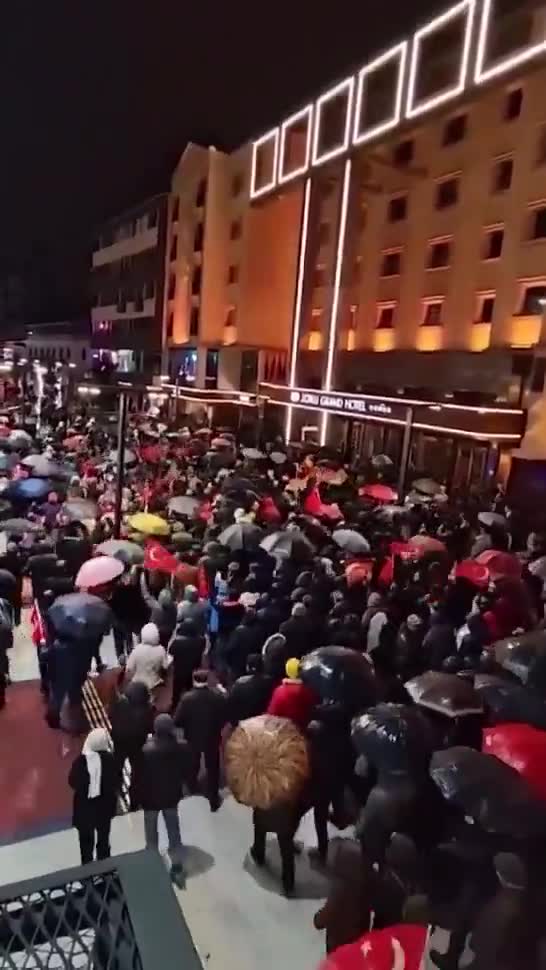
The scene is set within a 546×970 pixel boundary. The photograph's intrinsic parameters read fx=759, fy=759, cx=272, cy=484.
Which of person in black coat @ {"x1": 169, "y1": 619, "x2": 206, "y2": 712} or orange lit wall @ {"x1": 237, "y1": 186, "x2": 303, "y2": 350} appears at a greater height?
orange lit wall @ {"x1": 237, "y1": 186, "x2": 303, "y2": 350}

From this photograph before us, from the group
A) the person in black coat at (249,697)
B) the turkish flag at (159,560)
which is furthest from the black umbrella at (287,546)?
the person in black coat at (249,697)

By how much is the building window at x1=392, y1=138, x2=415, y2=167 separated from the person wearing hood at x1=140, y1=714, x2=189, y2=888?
87.1ft

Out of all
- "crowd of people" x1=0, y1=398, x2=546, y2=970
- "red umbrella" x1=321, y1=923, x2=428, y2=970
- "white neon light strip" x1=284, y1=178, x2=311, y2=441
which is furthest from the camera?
"white neon light strip" x1=284, y1=178, x2=311, y2=441

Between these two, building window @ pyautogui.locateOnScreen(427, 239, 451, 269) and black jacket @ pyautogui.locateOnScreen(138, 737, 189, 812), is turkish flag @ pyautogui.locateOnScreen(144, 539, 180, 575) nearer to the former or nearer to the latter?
black jacket @ pyautogui.locateOnScreen(138, 737, 189, 812)

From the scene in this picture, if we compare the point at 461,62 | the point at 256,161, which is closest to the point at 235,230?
the point at 256,161

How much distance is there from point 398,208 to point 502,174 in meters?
5.61

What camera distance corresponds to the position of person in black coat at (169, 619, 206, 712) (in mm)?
8188

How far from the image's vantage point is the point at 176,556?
10883mm

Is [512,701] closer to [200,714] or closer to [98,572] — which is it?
[200,714]

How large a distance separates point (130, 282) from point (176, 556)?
4135cm

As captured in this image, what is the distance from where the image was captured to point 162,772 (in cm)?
598

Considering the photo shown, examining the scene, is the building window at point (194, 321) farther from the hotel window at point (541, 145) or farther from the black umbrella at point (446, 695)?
the black umbrella at point (446, 695)

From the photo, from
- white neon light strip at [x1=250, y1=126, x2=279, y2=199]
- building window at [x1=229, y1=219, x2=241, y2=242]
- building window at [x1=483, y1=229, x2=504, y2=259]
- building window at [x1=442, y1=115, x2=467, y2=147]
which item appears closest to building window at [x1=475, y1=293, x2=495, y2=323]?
building window at [x1=483, y1=229, x2=504, y2=259]

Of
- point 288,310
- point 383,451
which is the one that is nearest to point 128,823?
point 383,451
